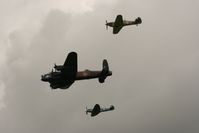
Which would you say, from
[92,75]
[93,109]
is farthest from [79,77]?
[93,109]

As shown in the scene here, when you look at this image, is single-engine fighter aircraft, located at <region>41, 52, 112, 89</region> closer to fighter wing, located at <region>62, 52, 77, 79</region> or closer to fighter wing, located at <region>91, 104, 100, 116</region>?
fighter wing, located at <region>62, 52, 77, 79</region>

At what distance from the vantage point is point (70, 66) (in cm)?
9362

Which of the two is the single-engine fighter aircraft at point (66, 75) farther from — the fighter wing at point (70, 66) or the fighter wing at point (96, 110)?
the fighter wing at point (96, 110)

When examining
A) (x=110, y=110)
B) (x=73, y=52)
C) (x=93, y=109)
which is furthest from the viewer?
(x=110, y=110)

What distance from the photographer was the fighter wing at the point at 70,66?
301 feet

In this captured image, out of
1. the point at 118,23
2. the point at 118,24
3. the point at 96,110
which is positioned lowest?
the point at 96,110

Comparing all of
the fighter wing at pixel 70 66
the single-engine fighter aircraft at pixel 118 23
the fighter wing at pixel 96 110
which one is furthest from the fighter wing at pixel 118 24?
the fighter wing at pixel 70 66

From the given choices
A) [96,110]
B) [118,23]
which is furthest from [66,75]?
[96,110]

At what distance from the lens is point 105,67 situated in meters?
103

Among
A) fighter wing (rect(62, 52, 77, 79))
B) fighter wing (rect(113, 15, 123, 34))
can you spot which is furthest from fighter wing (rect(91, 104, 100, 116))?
fighter wing (rect(62, 52, 77, 79))

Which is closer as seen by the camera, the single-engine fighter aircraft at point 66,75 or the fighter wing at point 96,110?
the single-engine fighter aircraft at point 66,75

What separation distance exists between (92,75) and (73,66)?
6.86m

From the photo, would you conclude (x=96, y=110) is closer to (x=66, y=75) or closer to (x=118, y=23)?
(x=118, y=23)

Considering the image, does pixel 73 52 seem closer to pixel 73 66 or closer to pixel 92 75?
pixel 73 66
